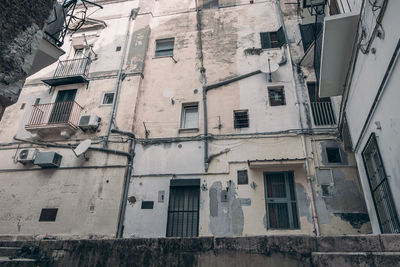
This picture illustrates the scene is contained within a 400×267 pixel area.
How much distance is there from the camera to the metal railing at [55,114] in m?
11.9

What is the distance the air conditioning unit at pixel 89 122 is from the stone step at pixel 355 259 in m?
10.3

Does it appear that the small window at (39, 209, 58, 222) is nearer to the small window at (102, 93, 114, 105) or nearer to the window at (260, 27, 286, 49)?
the small window at (102, 93, 114, 105)

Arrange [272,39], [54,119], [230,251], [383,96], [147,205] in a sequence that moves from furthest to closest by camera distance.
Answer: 1. [272,39]
2. [54,119]
3. [147,205]
4. [383,96]
5. [230,251]

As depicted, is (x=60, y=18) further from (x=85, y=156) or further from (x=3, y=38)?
(x=85, y=156)

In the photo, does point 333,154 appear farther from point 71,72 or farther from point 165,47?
point 71,72

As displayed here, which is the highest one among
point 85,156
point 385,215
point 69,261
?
point 85,156

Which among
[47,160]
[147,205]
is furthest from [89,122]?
[147,205]

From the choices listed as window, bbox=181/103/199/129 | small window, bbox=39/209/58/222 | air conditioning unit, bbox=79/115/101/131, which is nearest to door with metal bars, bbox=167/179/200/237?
window, bbox=181/103/199/129

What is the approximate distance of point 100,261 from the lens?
373 cm

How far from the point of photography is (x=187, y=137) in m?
10.8

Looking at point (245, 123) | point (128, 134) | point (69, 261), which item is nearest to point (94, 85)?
point (128, 134)

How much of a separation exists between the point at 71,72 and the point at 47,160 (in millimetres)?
5093

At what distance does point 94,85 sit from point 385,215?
1264cm

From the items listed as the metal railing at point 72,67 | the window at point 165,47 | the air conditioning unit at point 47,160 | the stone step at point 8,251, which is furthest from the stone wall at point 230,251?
the window at point 165,47
